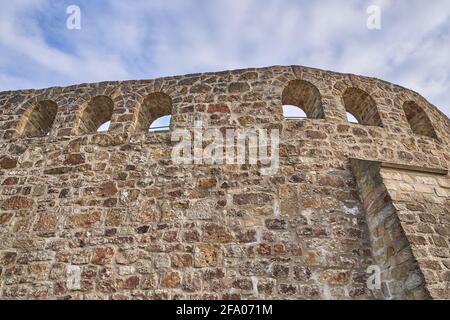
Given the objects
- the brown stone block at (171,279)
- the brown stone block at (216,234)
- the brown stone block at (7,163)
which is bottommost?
the brown stone block at (171,279)

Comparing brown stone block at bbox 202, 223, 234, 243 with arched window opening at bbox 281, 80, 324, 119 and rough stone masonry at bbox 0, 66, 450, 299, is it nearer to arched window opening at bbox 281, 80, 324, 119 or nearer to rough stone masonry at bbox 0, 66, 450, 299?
rough stone masonry at bbox 0, 66, 450, 299

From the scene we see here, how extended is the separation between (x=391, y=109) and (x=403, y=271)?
10.3 feet

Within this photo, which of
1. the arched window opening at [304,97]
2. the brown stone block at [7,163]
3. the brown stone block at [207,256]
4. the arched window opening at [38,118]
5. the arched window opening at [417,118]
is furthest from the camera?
the arched window opening at [417,118]

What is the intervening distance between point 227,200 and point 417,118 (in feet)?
13.6

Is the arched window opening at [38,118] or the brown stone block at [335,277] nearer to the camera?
the brown stone block at [335,277]

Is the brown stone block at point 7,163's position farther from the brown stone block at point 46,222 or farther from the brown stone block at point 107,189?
the brown stone block at point 107,189

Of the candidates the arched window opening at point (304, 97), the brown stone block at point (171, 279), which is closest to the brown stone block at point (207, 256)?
the brown stone block at point (171, 279)

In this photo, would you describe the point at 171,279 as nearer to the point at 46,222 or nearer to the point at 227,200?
the point at 227,200

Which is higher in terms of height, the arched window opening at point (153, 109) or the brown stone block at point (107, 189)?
the arched window opening at point (153, 109)

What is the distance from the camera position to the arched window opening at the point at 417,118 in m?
5.68

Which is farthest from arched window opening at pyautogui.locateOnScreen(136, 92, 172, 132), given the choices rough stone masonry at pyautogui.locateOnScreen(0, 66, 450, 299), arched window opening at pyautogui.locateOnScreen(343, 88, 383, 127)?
arched window opening at pyautogui.locateOnScreen(343, 88, 383, 127)

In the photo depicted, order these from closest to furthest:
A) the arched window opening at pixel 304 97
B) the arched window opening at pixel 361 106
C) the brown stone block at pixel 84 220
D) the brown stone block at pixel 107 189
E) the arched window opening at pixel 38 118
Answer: the brown stone block at pixel 84 220
the brown stone block at pixel 107 189
the arched window opening at pixel 304 97
the arched window opening at pixel 361 106
the arched window opening at pixel 38 118
